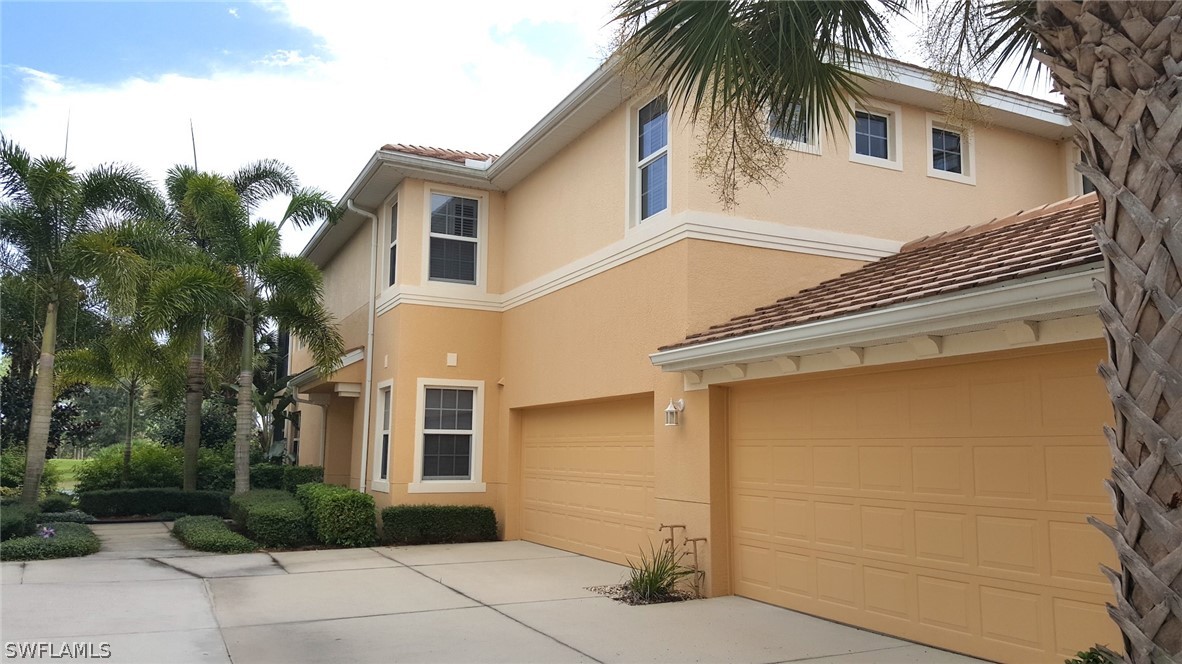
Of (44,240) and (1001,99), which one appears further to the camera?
(44,240)

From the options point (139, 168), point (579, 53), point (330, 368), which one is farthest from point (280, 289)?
point (579, 53)

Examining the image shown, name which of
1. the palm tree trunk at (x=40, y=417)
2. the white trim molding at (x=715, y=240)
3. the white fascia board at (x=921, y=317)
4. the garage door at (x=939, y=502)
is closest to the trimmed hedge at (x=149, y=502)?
the palm tree trunk at (x=40, y=417)

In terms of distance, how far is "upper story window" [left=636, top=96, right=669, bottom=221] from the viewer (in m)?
11.1

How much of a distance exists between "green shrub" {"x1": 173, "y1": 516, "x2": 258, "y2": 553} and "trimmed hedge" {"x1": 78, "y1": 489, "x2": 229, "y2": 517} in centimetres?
461

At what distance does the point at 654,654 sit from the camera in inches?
277

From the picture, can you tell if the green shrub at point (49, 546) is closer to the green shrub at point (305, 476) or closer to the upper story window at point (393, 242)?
the upper story window at point (393, 242)

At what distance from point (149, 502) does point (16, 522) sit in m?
7.40

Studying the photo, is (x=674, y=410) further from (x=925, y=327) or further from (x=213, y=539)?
(x=213, y=539)

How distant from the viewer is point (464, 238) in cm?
1562

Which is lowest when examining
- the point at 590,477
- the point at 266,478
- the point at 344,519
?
the point at 344,519

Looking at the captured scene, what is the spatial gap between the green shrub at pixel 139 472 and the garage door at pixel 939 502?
1718cm

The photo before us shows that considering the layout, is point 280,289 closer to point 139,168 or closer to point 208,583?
point 139,168

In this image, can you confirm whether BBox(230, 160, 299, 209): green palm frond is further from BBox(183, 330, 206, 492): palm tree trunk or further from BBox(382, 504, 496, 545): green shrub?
BBox(382, 504, 496, 545): green shrub

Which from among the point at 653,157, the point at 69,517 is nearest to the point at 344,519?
the point at 69,517
